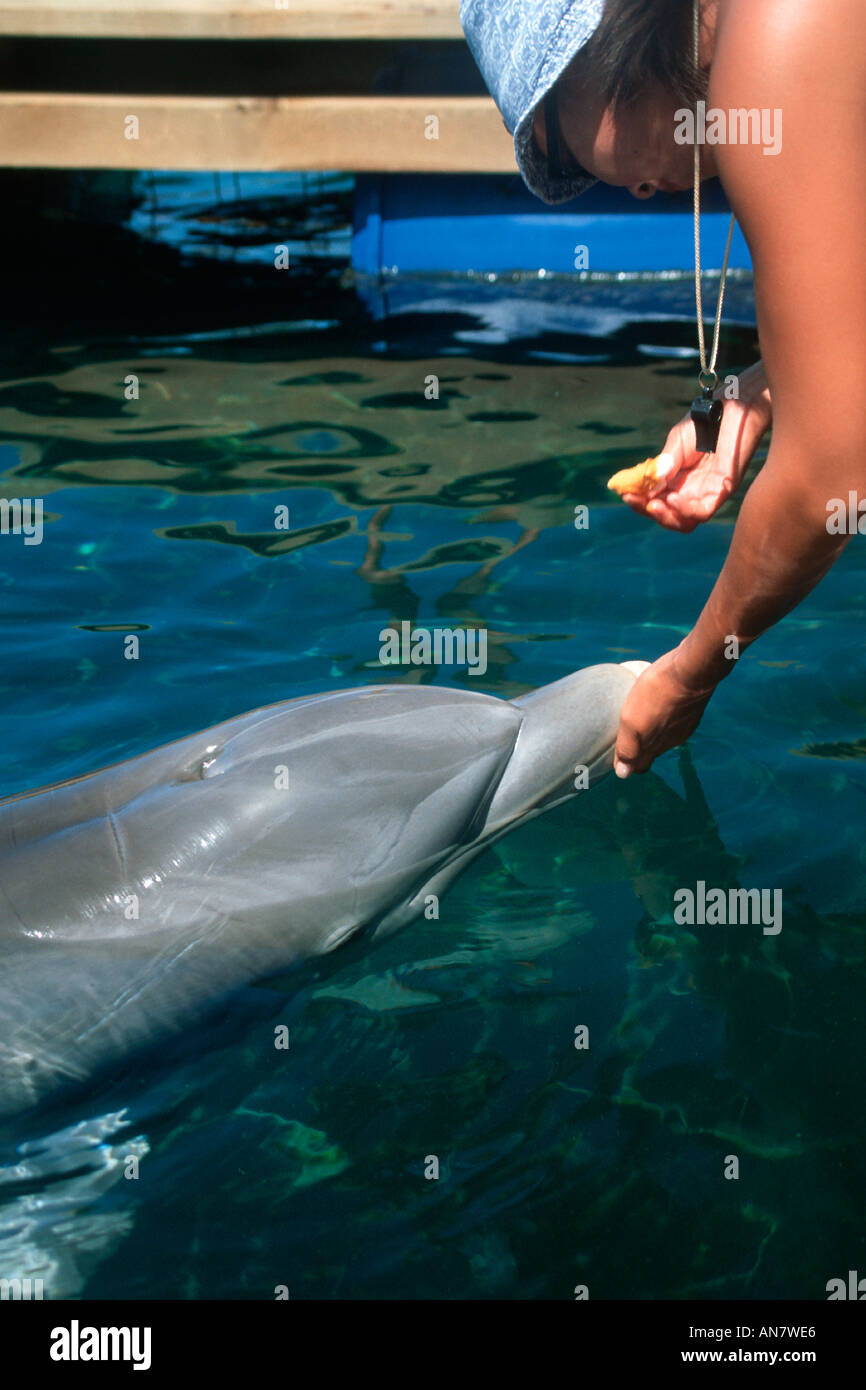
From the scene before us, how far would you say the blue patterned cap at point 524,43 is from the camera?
217 cm

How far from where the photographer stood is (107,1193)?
3.28 meters

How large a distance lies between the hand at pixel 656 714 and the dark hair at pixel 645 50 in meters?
1.27

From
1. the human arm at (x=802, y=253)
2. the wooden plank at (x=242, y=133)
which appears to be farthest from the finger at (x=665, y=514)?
the wooden plank at (x=242, y=133)

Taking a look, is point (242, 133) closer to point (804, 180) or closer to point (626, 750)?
point (626, 750)

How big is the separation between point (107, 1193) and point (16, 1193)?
0.22m

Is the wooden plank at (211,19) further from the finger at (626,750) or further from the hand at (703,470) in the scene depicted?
the finger at (626,750)

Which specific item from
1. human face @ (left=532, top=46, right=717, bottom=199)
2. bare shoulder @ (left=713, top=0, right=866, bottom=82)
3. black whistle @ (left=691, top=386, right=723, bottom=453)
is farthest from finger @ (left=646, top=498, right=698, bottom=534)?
bare shoulder @ (left=713, top=0, right=866, bottom=82)

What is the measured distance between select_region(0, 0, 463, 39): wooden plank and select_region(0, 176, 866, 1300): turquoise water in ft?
7.88

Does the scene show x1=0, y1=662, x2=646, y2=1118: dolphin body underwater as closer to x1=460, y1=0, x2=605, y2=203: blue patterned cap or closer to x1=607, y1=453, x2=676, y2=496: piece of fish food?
x1=607, y1=453, x2=676, y2=496: piece of fish food

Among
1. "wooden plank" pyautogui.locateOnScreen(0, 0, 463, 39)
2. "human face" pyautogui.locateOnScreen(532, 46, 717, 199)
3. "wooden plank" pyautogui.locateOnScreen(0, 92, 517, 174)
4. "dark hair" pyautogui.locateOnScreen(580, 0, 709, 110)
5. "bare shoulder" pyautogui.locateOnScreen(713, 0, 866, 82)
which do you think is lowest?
"bare shoulder" pyautogui.locateOnScreen(713, 0, 866, 82)

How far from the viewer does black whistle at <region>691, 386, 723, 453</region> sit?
309cm
